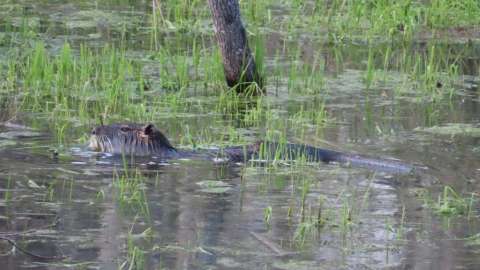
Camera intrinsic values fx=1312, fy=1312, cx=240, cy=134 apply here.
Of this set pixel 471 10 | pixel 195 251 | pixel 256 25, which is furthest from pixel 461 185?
pixel 471 10

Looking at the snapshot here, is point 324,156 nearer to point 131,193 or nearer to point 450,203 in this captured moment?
point 450,203

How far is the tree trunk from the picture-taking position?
1059 centimetres

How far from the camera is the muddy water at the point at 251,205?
598cm

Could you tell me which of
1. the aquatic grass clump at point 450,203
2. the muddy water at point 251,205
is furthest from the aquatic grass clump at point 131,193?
the aquatic grass clump at point 450,203

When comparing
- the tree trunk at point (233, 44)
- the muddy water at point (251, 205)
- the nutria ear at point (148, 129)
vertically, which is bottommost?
the muddy water at point (251, 205)

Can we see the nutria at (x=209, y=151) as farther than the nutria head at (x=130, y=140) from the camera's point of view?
No

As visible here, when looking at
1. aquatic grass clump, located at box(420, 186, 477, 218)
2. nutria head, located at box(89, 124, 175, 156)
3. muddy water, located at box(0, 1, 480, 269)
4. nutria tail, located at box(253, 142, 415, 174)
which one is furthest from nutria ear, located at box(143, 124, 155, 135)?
aquatic grass clump, located at box(420, 186, 477, 218)

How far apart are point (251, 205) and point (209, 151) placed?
1512 mm

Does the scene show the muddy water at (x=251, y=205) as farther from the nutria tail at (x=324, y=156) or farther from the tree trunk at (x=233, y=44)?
the tree trunk at (x=233, y=44)

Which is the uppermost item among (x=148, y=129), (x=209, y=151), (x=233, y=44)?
(x=233, y=44)

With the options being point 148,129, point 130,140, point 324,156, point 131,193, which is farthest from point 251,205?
point 130,140

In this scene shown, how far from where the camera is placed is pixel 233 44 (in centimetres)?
1070

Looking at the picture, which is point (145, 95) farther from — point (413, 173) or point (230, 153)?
point (413, 173)

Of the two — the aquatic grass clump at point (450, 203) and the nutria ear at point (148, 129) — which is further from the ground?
the nutria ear at point (148, 129)
